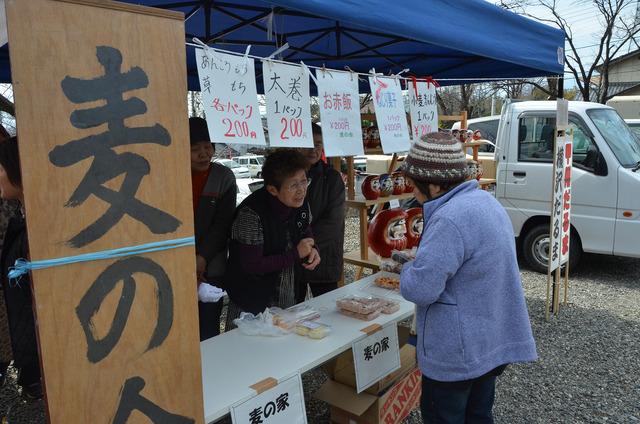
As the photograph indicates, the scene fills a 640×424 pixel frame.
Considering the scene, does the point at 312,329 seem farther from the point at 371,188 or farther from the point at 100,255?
the point at 371,188

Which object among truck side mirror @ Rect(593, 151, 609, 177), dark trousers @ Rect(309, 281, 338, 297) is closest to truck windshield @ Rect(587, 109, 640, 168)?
truck side mirror @ Rect(593, 151, 609, 177)

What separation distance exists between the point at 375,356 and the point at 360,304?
0.28 metres

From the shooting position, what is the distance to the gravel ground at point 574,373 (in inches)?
112

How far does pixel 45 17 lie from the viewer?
3.26ft

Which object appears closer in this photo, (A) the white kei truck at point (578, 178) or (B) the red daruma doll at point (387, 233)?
(B) the red daruma doll at point (387, 233)

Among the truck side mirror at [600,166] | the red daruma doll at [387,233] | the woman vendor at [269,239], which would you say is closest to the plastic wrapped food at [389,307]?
the woman vendor at [269,239]

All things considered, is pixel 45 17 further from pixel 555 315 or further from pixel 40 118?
pixel 555 315

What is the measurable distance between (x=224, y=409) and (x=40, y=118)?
1042 millimetres

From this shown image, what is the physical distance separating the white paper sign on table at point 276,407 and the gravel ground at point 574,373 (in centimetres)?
111

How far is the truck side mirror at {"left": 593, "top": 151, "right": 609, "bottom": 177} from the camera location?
4.80m

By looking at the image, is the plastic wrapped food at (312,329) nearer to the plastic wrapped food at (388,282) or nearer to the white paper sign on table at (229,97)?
the plastic wrapped food at (388,282)

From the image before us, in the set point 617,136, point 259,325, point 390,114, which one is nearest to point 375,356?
point 259,325

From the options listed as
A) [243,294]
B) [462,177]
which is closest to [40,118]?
[462,177]

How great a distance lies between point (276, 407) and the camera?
1.67 meters
